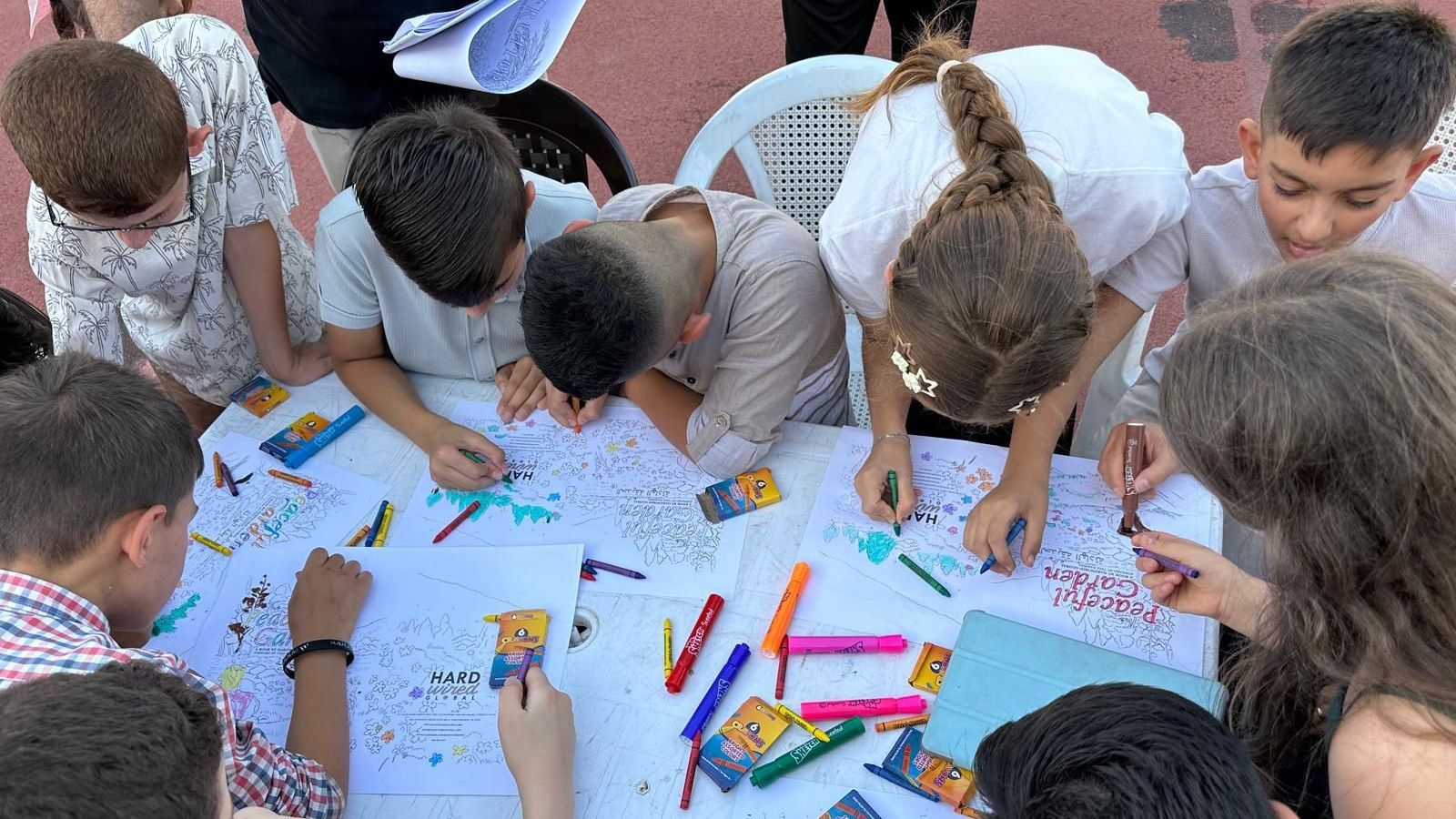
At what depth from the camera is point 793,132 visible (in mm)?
1892

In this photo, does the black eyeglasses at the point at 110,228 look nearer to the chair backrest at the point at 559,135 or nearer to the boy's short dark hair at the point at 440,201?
the boy's short dark hair at the point at 440,201

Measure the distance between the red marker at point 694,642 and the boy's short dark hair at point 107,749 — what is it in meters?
0.51

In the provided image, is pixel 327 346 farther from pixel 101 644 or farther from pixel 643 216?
pixel 101 644

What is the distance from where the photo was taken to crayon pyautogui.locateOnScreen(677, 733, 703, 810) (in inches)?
43.2

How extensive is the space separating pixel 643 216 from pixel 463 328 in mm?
356

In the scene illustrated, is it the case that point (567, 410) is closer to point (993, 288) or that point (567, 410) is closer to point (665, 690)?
point (665, 690)

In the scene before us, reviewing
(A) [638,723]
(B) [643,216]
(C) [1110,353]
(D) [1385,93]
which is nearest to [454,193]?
(B) [643,216]

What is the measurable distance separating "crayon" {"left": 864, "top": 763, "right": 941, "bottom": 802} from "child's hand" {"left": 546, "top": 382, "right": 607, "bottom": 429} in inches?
27.1

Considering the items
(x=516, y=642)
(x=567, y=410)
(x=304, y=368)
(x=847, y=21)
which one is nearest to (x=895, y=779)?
(x=516, y=642)

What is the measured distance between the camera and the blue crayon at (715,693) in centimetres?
115

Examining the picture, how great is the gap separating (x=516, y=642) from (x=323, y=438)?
0.53m

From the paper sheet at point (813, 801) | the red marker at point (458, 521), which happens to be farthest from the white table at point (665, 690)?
the red marker at point (458, 521)

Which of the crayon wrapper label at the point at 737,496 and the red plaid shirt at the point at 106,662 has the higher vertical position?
the red plaid shirt at the point at 106,662

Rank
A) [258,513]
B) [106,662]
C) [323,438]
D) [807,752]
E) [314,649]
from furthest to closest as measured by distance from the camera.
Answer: [323,438]
[258,513]
[314,649]
[807,752]
[106,662]
